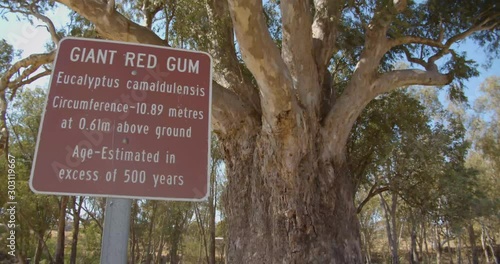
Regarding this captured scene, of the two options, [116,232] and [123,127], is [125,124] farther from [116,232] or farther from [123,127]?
[116,232]

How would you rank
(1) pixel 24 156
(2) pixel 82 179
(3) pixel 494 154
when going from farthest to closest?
(3) pixel 494 154 < (1) pixel 24 156 < (2) pixel 82 179

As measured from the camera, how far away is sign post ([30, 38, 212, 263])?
5.25ft

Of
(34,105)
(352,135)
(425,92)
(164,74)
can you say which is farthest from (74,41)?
(425,92)

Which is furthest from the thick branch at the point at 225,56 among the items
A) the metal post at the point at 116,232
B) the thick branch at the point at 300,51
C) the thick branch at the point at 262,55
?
the metal post at the point at 116,232

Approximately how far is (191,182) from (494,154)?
2949 centimetres

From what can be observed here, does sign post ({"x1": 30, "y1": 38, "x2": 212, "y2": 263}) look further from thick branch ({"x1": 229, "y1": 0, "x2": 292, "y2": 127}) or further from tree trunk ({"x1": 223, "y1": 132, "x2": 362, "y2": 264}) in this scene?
tree trunk ({"x1": 223, "y1": 132, "x2": 362, "y2": 264})

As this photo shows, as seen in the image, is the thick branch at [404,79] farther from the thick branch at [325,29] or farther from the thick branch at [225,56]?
the thick branch at [225,56]

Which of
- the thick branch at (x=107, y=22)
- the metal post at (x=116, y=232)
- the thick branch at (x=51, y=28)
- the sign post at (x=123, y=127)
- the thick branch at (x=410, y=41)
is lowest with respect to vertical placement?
the metal post at (x=116, y=232)

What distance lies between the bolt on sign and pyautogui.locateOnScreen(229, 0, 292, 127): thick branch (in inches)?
121

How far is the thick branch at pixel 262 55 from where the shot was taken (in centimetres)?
489

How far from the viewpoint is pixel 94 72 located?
183 cm

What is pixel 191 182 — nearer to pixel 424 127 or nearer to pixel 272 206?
pixel 272 206

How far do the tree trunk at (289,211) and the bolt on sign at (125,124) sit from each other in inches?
151

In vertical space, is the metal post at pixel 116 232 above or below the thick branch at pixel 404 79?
below
